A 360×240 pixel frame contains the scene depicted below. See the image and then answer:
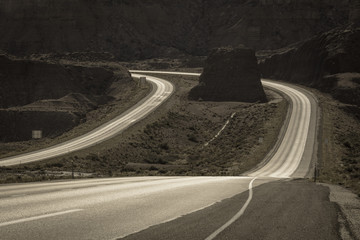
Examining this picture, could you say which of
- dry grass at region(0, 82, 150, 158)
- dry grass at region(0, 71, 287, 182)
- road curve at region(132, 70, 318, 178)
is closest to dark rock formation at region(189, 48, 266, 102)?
dry grass at region(0, 71, 287, 182)

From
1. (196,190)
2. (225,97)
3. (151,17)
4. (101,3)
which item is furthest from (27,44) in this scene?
(196,190)

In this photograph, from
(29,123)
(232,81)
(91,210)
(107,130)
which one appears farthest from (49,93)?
(91,210)

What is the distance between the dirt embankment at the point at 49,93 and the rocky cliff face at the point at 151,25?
130 feet

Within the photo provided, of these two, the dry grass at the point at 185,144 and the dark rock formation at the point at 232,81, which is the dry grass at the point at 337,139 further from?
the dark rock formation at the point at 232,81

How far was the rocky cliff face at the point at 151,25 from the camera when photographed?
142 metres

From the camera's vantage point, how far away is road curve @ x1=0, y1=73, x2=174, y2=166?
56281mm

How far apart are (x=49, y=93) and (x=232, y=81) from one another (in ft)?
110

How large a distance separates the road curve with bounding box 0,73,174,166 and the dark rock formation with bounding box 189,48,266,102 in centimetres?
707

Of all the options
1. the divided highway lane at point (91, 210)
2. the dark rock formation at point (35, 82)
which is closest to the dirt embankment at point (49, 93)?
the dark rock formation at point (35, 82)

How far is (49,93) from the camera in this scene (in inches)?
3597

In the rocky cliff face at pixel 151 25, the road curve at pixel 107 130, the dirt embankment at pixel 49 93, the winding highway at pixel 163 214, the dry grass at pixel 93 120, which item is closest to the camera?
the winding highway at pixel 163 214

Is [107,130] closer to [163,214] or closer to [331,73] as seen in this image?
[331,73]

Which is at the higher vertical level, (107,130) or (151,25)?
(151,25)

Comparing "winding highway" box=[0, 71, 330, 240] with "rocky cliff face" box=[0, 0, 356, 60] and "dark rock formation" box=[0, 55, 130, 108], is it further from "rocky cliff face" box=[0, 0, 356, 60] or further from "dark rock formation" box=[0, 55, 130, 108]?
"rocky cliff face" box=[0, 0, 356, 60]
